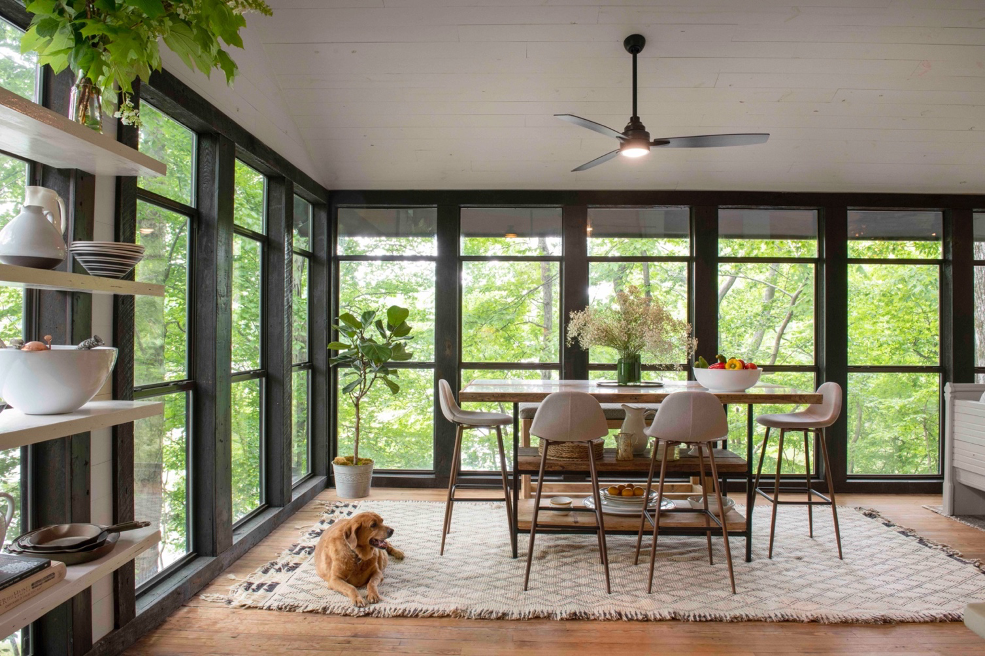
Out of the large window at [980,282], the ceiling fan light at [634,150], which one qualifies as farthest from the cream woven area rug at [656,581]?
the ceiling fan light at [634,150]

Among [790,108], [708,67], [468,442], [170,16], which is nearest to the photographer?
[170,16]

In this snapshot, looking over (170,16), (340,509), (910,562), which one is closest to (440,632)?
(340,509)

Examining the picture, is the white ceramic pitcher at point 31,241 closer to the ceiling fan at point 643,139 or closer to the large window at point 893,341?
the ceiling fan at point 643,139

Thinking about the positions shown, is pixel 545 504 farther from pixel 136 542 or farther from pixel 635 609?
pixel 136 542

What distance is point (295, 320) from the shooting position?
15.3 ft

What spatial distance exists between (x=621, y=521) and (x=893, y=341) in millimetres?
3204

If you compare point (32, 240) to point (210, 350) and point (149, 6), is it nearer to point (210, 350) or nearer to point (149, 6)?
point (149, 6)

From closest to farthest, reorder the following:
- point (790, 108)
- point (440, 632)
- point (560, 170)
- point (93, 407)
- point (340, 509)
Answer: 1. point (93, 407)
2. point (440, 632)
3. point (790, 108)
4. point (340, 509)
5. point (560, 170)

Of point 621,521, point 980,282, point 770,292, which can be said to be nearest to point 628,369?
point 621,521

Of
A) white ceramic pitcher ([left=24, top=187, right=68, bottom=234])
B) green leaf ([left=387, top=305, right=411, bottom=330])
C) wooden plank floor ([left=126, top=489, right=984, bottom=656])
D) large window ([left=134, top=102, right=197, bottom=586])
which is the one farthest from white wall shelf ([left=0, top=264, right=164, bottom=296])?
green leaf ([left=387, top=305, right=411, bottom=330])

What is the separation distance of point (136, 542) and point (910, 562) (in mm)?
3874

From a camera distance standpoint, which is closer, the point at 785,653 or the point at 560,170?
the point at 785,653

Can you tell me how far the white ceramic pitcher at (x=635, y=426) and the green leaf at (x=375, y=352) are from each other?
1.84 meters

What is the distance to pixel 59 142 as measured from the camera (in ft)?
5.40
